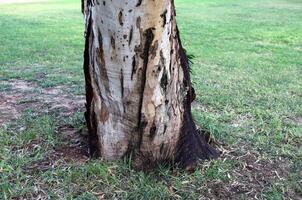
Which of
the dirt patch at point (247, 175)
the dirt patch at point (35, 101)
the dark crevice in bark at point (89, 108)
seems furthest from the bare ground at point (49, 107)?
the dirt patch at point (247, 175)

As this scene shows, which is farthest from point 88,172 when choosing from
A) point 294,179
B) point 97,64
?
point 294,179

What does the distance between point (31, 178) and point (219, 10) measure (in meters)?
13.9

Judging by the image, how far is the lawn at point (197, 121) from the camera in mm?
2771

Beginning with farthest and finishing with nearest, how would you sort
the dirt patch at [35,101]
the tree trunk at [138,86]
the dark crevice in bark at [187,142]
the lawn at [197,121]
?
the dirt patch at [35,101], the dark crevice in bark at [187,142], the lawn at [197,121], the tree trunk at [138,86]

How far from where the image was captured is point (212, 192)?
2779 millimetres

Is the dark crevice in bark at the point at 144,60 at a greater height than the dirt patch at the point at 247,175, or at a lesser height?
greater

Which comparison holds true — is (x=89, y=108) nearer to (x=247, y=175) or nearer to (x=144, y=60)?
(x=144, y=60)

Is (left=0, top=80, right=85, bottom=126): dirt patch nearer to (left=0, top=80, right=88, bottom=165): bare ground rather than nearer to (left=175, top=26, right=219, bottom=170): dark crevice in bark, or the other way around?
(left=0, top=80, right=88, bottom=165): bare ground

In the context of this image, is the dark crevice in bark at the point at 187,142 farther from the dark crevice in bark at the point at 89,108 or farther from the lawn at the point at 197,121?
the dark crevice in bark at the point at 89,108

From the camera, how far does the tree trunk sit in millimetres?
2580

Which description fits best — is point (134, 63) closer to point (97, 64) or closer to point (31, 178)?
point (97, 64)

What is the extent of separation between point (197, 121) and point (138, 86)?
1.14 metres

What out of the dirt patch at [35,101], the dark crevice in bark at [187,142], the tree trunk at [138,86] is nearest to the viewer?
the tree trunk at [138,86]

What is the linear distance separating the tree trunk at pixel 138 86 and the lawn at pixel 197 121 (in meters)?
0.14
